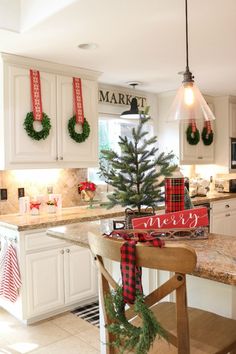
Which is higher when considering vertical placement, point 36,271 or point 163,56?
point 163,56

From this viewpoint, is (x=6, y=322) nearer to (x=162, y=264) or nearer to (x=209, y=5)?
(x=162, y=264)

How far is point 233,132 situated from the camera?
5250mm

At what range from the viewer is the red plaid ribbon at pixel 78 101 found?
11.7 feet

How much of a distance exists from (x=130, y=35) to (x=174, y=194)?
1.46 m

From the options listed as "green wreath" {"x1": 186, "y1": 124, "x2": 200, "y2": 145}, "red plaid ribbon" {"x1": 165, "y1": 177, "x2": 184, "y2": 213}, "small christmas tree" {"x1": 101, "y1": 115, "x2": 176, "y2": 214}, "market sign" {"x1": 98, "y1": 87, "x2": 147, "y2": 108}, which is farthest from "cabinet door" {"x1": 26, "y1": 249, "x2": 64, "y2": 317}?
"green wreath" {"x1": 186, "y1": 124, "x2": 200, "y2": 145}

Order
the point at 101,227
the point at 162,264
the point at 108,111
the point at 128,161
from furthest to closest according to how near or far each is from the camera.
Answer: the point at 108,111 → the point at 101,227 → the point at 128,161 → the point at 162,264

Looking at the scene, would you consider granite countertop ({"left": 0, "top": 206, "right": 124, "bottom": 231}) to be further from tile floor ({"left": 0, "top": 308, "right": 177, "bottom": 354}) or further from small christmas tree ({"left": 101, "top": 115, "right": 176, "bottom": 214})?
small christmas tree ({"left": 101, "top": 115, "right": 176, "bottom": 214})

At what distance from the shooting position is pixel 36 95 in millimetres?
3254

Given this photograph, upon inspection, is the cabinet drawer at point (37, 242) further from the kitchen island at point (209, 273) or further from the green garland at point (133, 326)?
the green garland at point (133, 326)

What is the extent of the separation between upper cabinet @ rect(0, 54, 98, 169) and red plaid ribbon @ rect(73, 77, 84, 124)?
0.04m

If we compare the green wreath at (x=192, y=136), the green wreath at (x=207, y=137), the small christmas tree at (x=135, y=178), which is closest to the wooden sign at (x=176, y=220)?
the small christmas tree at (x=135, y=178)

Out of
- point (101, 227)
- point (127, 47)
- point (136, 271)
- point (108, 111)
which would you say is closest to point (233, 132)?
point (108, 111)

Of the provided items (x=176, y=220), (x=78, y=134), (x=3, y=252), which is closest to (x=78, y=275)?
(x=3, y=252)

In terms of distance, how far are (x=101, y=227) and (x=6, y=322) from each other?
174 cm
